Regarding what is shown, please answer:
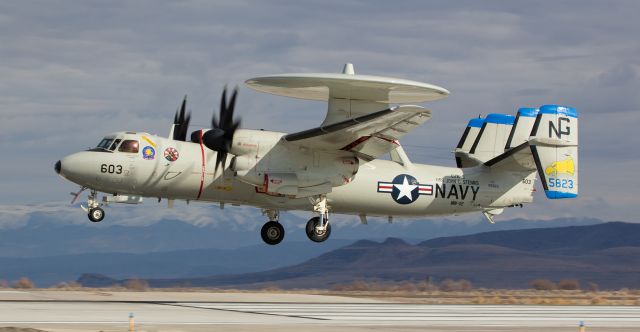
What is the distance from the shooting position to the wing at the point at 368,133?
3400 cm

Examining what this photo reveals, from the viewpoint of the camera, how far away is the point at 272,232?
4047cm

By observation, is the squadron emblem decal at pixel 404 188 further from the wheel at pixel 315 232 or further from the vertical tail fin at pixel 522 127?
the vertical tail fin at pixel 522 127

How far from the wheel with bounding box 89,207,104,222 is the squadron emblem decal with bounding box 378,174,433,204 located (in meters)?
10.4

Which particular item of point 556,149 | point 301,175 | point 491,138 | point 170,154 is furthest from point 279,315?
point 491,138

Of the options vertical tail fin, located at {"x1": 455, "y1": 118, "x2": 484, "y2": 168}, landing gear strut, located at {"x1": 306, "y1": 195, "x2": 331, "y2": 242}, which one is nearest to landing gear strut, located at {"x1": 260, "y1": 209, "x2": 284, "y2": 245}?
landing gear strut, located at {"x1": 306, "y1": 195, "x2": 331, "y2": 242}

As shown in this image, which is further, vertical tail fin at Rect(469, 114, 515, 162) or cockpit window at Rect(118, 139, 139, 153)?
vertical tail fin at Rect(469, 114, 515, 162)

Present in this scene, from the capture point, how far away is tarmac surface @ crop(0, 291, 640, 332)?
1040 inches

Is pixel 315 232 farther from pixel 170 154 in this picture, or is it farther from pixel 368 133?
pixel 170 154

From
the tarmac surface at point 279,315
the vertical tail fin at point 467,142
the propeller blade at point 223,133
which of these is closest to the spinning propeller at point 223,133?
the propeller blade at point 223,133

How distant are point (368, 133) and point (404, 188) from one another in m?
4.24

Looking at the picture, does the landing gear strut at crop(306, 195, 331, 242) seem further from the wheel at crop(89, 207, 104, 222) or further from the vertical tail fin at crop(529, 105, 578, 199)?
the vertical tail fin at crop(529, 105, 578, 199)

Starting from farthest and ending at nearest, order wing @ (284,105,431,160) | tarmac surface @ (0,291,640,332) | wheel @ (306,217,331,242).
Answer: wheel @ (306,217,331,242) < wing @ (284,105,431,160) < tarmac surface @ (0,291,640,332)

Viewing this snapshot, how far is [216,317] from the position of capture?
94.5 ft

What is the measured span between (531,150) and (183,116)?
13.7 metres
